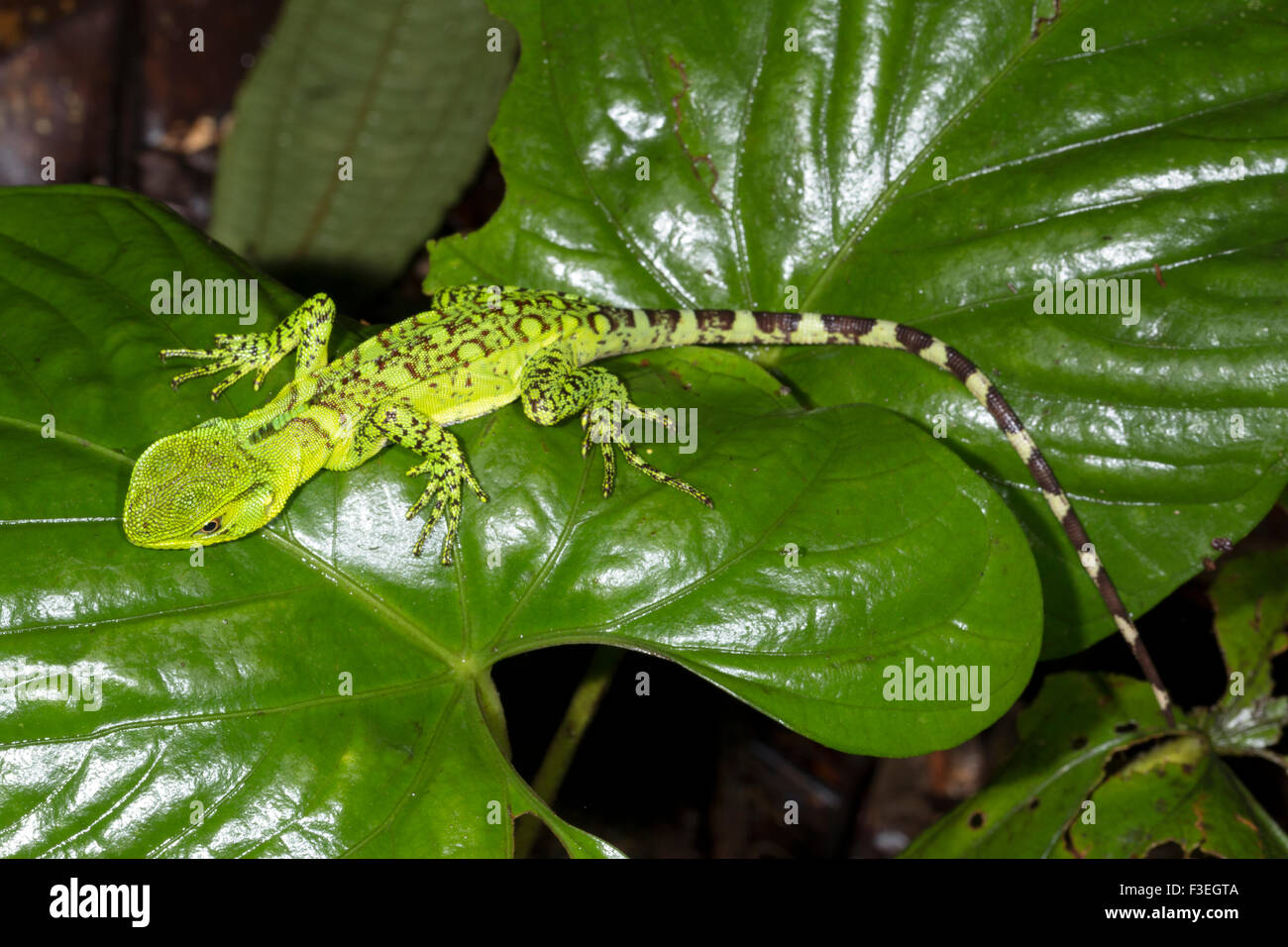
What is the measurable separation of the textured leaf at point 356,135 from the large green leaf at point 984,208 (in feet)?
4.42

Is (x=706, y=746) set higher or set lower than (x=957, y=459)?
lower

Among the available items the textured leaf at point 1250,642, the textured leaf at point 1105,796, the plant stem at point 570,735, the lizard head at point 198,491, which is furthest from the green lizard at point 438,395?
the plant stem at point 570,735

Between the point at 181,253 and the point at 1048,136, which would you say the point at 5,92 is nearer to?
the point at 181,253

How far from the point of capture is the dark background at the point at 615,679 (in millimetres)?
4617

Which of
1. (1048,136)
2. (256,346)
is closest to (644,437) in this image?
(256,346)

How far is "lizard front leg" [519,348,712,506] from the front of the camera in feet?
9.89

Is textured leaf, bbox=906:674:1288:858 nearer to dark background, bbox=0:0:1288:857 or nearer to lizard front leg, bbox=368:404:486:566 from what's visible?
dark background, bbox=0:0:1288:857

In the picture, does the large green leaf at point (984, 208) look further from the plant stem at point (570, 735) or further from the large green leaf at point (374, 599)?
the plant stem at point (570, 735)

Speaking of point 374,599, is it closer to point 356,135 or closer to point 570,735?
point 570,735

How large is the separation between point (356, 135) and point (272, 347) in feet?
6.82

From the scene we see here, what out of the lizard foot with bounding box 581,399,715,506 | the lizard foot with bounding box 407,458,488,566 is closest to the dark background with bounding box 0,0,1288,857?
the lizard foot with bounding box 581,399,715,506

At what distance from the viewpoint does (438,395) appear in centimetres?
353

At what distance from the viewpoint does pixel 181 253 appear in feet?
10.0
